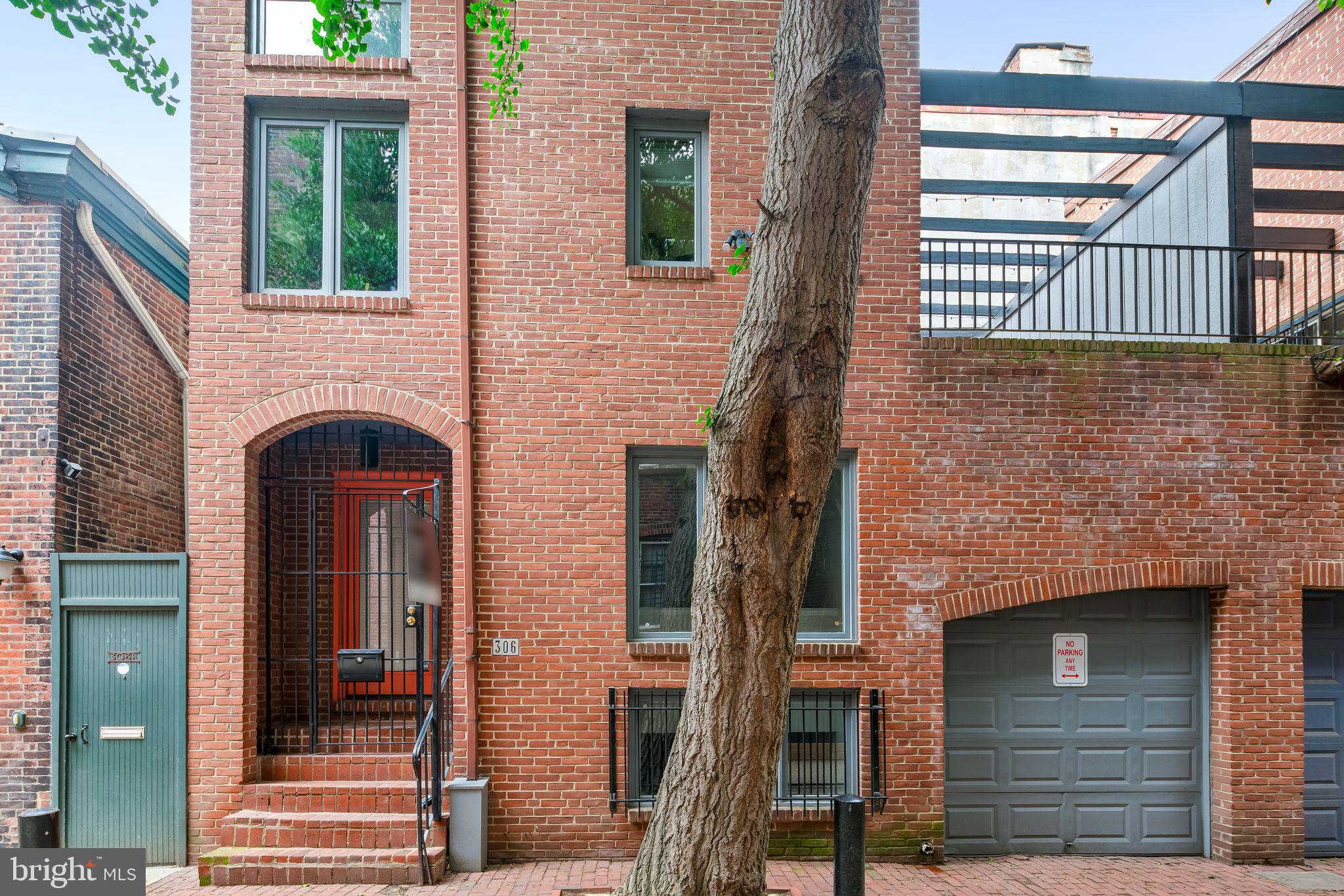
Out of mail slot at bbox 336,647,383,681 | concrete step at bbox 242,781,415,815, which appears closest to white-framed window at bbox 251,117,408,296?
mail slot at bbox 336,647,383,681

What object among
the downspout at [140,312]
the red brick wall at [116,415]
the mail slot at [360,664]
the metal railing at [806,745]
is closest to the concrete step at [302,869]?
the mail slot at [360,664]

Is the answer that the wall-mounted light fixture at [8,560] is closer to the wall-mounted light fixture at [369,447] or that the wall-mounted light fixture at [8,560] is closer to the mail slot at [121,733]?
the mail slot at [121,733]

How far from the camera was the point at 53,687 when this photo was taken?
6.97 meters

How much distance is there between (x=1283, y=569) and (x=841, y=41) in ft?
21.2

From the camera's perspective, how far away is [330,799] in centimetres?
688

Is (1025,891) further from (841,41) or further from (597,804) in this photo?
(841,41)

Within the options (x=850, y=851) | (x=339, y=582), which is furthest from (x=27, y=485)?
(x=850, y=851)

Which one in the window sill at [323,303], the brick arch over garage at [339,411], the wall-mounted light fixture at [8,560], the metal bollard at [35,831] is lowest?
the metal bollard at [35,831]

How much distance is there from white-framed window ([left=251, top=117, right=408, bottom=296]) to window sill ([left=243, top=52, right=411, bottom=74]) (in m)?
0.42

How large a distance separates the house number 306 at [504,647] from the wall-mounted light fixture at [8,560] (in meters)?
3.85

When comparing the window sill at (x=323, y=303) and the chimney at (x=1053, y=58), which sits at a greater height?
the chimney at (x=1053, y=58)

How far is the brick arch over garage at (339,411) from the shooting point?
7.23m

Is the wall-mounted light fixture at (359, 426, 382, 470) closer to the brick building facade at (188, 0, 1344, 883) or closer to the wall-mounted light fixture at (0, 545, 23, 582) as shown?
the brick building facade at (188, 0, 1344, 883)

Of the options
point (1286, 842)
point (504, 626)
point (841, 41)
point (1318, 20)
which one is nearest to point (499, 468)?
point (504, 626)
